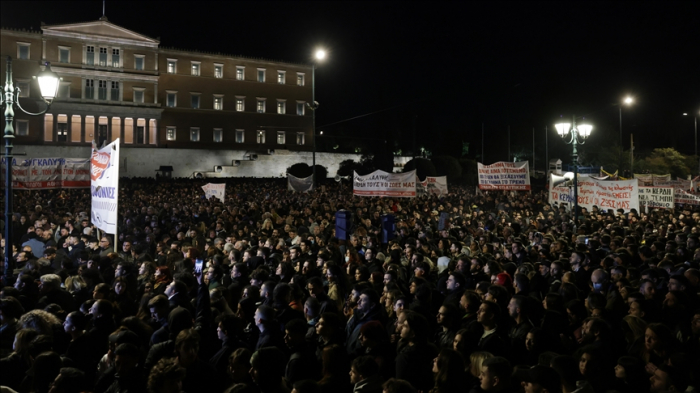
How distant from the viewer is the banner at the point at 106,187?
9.22 meters

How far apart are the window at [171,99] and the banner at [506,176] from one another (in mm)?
42741

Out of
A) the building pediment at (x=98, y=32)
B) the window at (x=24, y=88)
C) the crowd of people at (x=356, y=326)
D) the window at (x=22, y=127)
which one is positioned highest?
the building pediment at (x=98, y=32)

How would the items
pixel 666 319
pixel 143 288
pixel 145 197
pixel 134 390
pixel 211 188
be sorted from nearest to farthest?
pixel 134 390 → pixel 666 319 → pixel 143 288 → pixel 211 188 → pixel 145 197

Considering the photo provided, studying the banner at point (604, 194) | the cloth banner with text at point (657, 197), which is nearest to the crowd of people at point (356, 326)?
the banner at point (604, 194)

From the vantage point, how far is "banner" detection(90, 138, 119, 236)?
9217 millimetres

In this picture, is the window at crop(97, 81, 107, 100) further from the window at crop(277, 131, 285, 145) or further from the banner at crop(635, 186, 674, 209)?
the banner at crop(635, 186, 674, 209)

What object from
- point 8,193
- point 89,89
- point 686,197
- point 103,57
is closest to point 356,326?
point 8,193

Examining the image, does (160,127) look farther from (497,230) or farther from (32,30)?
(497,230)

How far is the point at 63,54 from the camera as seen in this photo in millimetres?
50281

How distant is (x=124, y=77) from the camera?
171ft

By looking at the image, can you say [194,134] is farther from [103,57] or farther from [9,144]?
[9,144]

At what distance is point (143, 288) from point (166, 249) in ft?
10.6

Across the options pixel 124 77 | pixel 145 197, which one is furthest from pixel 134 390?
pixel 124 77

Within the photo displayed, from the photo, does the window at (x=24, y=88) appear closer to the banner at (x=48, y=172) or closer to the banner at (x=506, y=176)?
the banner at (x=48, y=172)
